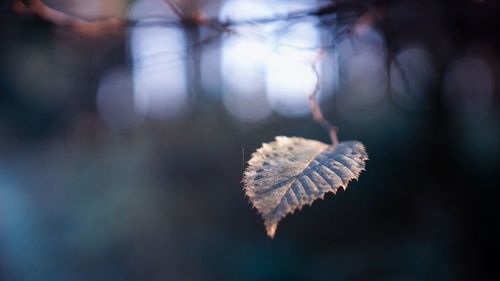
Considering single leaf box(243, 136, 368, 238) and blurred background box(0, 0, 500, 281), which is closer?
Result: single leaf box(243, 136, 368, 238)

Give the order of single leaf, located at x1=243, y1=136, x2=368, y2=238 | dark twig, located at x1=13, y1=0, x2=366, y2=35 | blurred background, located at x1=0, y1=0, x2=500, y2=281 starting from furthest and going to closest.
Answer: blurred background, located at x1=0, y1=0, x2=500, y2=281 < dark twig, located at x1=13, y1=0, x2=366, y2=35 < single leaf, located at x1=243, y1=136, x2=368, y2=238

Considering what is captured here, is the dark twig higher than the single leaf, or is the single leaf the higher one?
the dark twig

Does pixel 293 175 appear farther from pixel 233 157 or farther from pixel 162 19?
pixel 233 157

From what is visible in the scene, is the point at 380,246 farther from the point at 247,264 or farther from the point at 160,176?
the point at 160,176

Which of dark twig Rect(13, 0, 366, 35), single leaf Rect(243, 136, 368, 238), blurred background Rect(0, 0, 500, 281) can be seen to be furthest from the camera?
blurred background Rect(0, 0, 500, 281)

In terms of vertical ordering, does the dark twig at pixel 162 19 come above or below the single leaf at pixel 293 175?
above

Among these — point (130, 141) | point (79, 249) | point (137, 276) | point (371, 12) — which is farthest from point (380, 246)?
point (130, 141)
